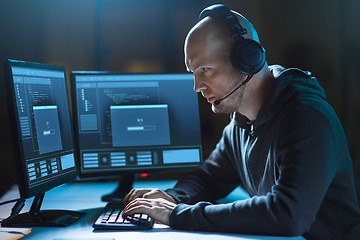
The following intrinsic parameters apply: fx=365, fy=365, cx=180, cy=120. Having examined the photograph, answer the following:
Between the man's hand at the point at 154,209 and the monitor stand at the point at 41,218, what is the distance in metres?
0.18

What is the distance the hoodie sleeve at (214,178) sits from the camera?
4.35 ft

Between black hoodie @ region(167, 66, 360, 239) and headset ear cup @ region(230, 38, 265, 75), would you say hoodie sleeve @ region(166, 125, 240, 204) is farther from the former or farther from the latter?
headset ear cup @ region(230, 38, 265, 75)

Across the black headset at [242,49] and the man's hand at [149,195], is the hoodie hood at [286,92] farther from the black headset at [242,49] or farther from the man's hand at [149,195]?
the man's hand at [149,195]

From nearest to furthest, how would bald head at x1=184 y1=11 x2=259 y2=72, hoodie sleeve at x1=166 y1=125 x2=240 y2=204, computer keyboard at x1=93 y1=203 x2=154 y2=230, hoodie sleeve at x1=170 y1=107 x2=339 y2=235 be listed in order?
hoodie sleeve at x1=170 y1=107 x2=339 y2=235 → computer keyboard at x1=93 y1=203 x2=154 y2=230 → bald head at x1=184 y1=11 x2=259 y2=72 → hoodie sleeve at x1=166 y1=125 x2=240 y2=204

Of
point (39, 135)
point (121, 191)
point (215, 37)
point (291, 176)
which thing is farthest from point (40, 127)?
point (291, 176)

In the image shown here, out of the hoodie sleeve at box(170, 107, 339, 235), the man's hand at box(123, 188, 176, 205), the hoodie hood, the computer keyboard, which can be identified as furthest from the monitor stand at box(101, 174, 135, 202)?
the hoodie hood

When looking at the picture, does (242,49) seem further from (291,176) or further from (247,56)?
(291,176)

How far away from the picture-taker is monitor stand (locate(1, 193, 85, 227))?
3.37 ft

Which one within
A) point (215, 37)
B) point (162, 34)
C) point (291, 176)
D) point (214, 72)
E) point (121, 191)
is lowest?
point (121, 191)

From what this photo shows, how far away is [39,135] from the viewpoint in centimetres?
106

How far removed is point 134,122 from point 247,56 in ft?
1.82

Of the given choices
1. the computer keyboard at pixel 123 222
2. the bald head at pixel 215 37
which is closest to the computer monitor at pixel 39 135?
the computer keyboard at pixel 123 222

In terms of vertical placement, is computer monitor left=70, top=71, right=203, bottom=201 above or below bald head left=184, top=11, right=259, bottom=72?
below

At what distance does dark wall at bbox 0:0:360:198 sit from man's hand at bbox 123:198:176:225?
0.79 metres
